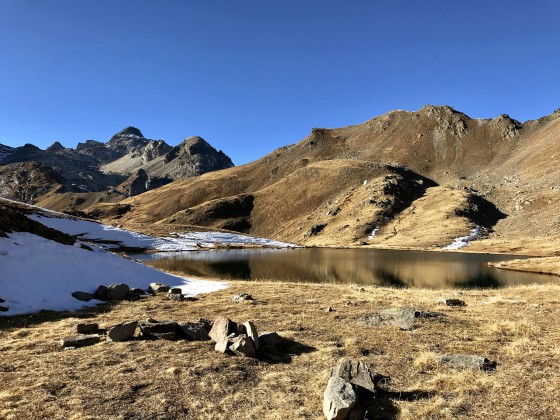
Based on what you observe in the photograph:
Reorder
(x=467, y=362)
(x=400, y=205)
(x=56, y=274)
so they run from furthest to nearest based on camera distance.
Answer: (x=400, y=205) → (x=56, y=274) → (x=467, y=362)

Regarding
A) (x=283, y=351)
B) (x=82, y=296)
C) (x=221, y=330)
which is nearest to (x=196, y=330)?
(x=221, y=330)

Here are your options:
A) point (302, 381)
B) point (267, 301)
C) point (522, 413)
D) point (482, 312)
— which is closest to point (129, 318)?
point (267, 301)

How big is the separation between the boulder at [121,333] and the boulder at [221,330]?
321 cm

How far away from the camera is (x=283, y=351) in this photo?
46.3ft

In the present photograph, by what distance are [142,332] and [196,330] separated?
222 centimetres

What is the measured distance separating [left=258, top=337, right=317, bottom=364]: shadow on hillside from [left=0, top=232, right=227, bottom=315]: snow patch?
604 inches

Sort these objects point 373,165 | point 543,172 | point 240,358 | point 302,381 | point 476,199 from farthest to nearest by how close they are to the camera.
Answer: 1. point 373,165
2. point 543,172
3. point 476,199
4. point 240,358
5. point 302,381

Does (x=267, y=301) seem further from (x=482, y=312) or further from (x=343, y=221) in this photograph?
(x=343, y=221)

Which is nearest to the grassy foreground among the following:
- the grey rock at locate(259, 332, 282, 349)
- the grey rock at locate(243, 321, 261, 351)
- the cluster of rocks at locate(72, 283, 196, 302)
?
the grey rock at locate(259, 332, 282, 349)

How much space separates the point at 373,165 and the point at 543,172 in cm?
7077

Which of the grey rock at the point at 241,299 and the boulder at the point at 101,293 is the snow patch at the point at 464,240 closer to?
the grey rock at the point at 241,299

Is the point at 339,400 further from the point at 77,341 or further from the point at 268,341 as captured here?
the point at 77,341

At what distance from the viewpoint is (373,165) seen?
185m

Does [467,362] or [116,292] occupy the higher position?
[467,362]
